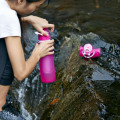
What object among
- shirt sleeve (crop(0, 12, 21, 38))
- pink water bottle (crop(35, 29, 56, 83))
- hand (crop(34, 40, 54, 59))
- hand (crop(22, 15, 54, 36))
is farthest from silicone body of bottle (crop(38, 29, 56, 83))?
shirt sleeve (crop(0, 12, 21, 38))

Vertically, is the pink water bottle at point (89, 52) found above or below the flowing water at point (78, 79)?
above

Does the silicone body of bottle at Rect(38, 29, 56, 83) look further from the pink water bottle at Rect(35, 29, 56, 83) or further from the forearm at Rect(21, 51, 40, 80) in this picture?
the forearm at Rect(21, 51, 40, 80)

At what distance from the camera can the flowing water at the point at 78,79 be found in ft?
7.44

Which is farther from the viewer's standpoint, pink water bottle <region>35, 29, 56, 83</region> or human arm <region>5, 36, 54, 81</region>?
pink water bottle <region>35, 29, 56, 83</region>

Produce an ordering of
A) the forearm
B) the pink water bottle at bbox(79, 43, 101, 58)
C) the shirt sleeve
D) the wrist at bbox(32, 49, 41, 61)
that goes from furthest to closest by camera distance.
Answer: the pink water bottle at bbox(79, 43, 101, 58), the wrist at bbox(32, 49, 41, 61), the forearm, the shirt sleeve

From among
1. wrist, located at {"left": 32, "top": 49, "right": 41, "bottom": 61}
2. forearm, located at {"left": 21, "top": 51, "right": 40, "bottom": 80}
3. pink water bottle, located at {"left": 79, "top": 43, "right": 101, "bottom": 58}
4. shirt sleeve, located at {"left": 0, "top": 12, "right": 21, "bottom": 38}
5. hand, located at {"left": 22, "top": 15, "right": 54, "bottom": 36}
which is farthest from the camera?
pink water bottle, located at {"left": 79, "top": 43, "right": 101, "bottom": 58}

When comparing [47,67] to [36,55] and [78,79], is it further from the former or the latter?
[78,79]

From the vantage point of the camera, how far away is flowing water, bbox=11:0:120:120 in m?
2.27

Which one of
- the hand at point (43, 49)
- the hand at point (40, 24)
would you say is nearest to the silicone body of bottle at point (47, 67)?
the hand at point (43, 49)

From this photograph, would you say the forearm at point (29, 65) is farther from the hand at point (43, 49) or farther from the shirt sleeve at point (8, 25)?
the shirt sleeve at point (8, 25)

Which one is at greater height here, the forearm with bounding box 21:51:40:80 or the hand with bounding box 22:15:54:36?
the hand with bounding box 22:15:54:36

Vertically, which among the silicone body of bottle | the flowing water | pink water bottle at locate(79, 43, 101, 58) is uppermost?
the silicone body of bottle

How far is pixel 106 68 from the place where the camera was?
2.80 meters

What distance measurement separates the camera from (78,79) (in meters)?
2.75
